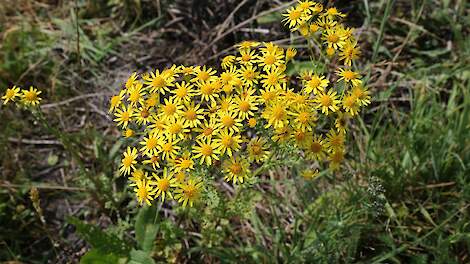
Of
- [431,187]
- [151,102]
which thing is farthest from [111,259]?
[431,187]

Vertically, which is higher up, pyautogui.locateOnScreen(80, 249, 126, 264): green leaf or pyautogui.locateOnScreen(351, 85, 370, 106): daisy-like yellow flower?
pyautogui.locateOnScreen(351, 85, 370, 106): daisy-like yellow flower

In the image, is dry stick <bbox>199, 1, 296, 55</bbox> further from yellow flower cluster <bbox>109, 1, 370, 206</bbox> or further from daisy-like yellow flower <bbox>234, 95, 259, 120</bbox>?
daisy-like yellow flower <bbox>234, 95, 259, 120</bbox>

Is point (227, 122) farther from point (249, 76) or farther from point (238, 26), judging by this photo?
point (238, 26)

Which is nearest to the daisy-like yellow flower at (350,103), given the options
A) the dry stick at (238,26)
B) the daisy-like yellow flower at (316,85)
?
the daisy-like yellow flower at (316,85)

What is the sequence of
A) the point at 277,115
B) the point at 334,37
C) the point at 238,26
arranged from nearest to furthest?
the point at 277,115
the point at 334,37
the point at 238,26

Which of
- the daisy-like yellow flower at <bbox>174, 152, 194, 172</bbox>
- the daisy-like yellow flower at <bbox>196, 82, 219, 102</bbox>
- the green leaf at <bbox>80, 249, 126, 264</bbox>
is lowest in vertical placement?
the green leaf at <bbox>80, 249, 126, 264</bbox>

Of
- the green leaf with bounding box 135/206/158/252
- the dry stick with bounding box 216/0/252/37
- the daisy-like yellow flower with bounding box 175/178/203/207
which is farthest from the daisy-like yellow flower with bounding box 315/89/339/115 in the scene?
the dry stick with bounding box 216/0/252/37

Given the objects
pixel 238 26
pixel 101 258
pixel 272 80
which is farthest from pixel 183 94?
pixel 238 26

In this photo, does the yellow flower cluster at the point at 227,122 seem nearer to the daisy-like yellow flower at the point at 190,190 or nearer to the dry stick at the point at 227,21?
the daisy-like yellow flower at the point at 190,190
